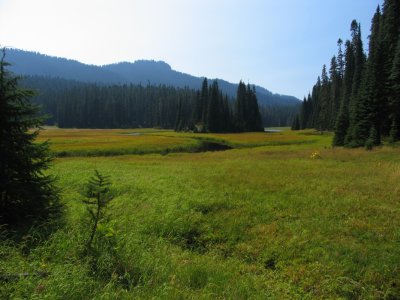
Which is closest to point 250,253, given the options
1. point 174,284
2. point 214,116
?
point 174,284

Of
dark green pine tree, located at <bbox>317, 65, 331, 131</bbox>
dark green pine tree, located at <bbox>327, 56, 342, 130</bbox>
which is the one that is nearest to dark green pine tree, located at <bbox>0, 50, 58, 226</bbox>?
dark green pine tree, located at <bbox>327, 56, 342, 130</bbox>

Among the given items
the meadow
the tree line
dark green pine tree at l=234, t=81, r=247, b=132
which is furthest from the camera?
the tree line

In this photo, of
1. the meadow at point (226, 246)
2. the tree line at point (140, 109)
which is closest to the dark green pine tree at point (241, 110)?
the tree line at point (140, 109)

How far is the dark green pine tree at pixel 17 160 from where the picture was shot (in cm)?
1018

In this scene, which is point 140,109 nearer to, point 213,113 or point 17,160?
point 213,113

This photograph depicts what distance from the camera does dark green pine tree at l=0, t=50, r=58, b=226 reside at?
10180mm

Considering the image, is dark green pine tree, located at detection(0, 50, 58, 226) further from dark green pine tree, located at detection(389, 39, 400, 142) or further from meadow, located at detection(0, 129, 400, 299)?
dark green pine tree, located at detection(389, 39, 400, 142)

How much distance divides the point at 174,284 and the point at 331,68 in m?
105

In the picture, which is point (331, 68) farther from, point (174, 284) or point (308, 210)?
point (174, 284)

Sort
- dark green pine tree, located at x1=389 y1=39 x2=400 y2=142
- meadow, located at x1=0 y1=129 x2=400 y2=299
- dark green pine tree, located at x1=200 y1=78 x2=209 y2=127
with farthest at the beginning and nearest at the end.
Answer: dark green pine tree, located at x1=200 y1=78 x2=209 y2=127
dark green pine tree, located at x1=389 y1=39 x2=400 y2=142
meadow, located at x1=0 y1=129 x2=400 y2=299

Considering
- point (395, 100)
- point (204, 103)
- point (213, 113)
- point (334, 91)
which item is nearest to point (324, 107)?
point (334, 91)

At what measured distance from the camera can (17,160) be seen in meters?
10.4

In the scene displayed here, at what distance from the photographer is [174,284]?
7629mm

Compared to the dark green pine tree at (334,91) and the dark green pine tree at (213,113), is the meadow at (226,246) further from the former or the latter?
the dark green pine tree at (213,113)
